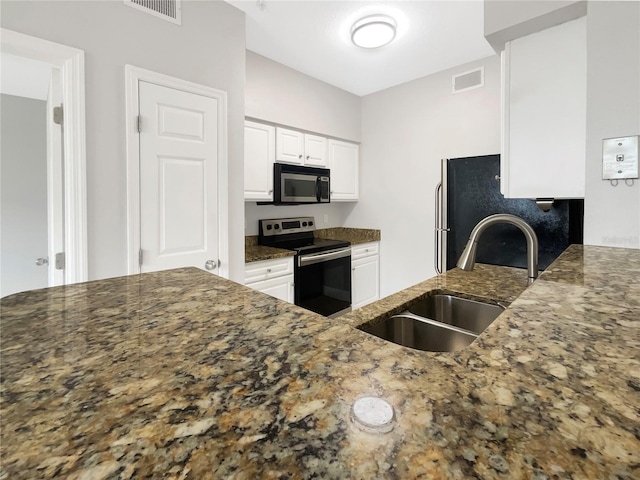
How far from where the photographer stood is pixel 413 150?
11.7 feet

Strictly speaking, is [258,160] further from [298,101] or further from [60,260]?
[60,260]

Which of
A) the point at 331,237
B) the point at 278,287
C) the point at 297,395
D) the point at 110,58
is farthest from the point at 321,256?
the point at 297,395

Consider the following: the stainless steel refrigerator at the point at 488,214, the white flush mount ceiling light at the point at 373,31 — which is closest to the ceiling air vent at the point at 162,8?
the white flush mount ceiling light at the point at 373,31

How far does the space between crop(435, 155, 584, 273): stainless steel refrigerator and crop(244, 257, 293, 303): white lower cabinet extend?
1.39m

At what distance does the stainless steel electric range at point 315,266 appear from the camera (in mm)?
2986

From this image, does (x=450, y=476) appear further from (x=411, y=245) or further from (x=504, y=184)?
(x=411, y=245)

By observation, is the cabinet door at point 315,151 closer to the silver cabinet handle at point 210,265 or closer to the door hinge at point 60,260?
the silver cabinet handle at point 210,265

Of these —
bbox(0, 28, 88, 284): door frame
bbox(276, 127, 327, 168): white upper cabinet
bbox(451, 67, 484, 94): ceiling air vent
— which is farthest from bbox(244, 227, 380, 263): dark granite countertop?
bbox(451, 67, 484, 94): ceiling air vent

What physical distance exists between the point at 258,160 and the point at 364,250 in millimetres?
1593

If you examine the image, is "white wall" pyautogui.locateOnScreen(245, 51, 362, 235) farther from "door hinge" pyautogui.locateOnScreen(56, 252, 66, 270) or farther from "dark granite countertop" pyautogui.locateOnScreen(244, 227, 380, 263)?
"door hinge" pyautogui.locateOnScreen(56, 252, 66, 270)

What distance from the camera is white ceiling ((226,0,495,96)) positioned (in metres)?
2.21

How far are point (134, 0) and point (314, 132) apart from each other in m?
1.96

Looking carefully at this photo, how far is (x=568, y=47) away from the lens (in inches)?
58.3

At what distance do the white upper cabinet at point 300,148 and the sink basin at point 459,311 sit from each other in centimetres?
223
